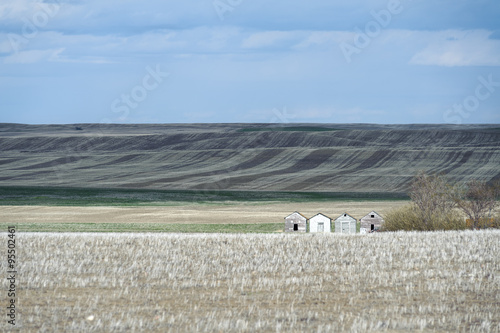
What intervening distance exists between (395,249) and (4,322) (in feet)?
48.5

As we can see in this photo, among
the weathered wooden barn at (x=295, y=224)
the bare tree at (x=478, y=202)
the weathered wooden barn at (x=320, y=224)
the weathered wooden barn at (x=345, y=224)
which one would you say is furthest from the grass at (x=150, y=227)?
the bare tree at (x=478, y=202)

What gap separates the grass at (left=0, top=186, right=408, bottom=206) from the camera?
70125 millimetres

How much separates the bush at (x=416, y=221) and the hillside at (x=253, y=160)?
41098 mm

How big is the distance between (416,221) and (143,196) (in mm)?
41869

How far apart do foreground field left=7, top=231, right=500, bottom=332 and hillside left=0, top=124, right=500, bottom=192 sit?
5841cm

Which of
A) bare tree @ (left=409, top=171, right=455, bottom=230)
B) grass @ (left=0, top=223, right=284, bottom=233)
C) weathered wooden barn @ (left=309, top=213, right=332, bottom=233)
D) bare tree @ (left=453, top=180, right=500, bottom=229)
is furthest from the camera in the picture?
weathered wooden barn @ (left=309, top=213, right=332, bottom=233)

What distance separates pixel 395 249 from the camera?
2452 centimetres

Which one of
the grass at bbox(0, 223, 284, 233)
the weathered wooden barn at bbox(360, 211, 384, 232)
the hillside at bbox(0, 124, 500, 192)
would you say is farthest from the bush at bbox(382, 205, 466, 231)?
the hillside at bbox(0, 124, 500, 192)

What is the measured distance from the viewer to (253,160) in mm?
115688

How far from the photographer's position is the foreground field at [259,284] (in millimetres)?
13680

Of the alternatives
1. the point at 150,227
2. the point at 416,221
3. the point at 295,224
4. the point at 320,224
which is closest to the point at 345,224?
the point at 320,224

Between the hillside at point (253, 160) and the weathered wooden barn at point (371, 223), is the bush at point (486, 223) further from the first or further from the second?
the hillside at point (253, 160)

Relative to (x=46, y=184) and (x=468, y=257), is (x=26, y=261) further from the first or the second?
(x=46, y=184)

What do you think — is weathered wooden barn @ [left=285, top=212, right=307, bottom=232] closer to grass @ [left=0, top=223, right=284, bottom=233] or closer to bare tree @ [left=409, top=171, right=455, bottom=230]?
grass @ [left=0, top=223, right=284, bottom=233]
